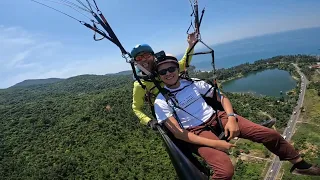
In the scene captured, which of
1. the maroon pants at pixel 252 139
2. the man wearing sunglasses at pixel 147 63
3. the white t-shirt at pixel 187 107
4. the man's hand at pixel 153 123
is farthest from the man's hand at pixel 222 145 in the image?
the man wearing sunglasses at pixel 147 63

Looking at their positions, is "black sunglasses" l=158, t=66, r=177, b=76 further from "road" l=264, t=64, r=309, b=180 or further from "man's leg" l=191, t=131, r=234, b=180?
"road" l=264, t=64, r=309, b=180

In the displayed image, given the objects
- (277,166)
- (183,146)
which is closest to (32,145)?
(277,166)

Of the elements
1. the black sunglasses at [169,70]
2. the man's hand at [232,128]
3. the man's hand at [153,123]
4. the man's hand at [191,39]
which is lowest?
the man's hand at [232,128]

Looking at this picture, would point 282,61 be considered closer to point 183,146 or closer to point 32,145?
point 32,145

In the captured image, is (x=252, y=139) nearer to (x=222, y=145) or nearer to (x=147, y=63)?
(x=222, y=145)

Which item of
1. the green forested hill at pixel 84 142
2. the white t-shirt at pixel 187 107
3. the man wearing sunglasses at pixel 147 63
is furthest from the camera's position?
the green forested hill at pixel 84 142

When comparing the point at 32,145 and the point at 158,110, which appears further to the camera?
the point at 32,145

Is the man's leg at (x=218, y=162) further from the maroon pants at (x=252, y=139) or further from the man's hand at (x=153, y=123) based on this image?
the man's hand at (x=153, y=123)
